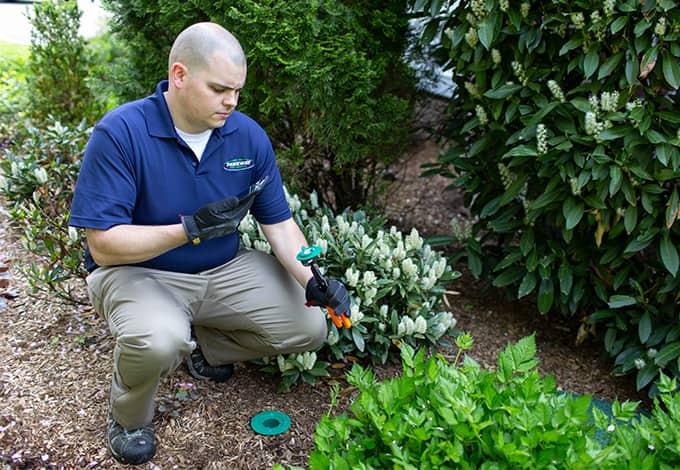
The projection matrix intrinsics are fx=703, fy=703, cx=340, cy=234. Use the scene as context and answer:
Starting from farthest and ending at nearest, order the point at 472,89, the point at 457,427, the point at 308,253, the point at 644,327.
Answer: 1. the point at 472,89
2. the point at 644,327
3. the point at 308,253
4. the point at 457,427

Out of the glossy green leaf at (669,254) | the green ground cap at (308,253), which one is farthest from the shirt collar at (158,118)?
the glossy green leaf at (669,254)

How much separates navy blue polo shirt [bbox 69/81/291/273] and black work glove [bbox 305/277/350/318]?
0.34m

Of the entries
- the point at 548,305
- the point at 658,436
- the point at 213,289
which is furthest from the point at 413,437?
the point at 548,305

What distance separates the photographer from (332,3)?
345 centimetres

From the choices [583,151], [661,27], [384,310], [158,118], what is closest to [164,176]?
[158,118]

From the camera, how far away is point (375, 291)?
3.06 metres

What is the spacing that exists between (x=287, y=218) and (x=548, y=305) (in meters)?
Answer: 1.45

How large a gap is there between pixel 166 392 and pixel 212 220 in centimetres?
91

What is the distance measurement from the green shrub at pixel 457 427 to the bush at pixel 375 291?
3.29 feet

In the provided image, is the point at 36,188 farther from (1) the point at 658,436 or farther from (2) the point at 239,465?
(1) the point at 658,436

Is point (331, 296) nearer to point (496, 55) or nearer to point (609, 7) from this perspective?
point (496, 55)

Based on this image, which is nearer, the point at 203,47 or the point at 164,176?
the point at 203,47

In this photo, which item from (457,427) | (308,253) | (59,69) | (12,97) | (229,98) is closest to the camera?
(457,427)

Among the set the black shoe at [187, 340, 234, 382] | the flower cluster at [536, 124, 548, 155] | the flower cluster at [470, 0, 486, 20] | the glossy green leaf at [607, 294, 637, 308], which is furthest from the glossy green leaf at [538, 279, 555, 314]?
the black shoe at [187, 340, 234, 382]
